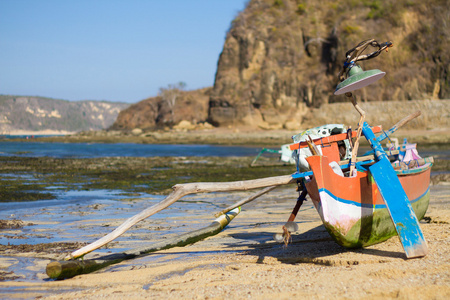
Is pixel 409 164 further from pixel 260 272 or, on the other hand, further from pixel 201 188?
pixel 201 188

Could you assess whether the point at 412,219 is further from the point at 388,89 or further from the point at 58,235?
the point at 388,89

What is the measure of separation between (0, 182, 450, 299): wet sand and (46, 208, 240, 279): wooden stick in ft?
0.34

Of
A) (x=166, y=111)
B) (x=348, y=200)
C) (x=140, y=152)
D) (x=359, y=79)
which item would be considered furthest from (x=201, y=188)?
(x=166, y=111)

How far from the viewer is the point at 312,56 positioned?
56.9m

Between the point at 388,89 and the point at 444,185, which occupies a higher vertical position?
the point at 388,89

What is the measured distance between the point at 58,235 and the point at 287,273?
462cm

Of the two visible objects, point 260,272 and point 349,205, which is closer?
point 260,272

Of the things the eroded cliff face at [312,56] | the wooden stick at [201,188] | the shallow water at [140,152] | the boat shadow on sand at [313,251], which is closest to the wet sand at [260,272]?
the boat shadow on sand at [313,251]

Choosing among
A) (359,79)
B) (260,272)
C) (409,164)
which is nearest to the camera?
(260,272)

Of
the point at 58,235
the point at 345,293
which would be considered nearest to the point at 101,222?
the point at 58,235

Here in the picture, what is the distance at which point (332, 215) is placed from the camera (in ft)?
17.5

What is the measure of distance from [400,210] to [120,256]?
3799 mm

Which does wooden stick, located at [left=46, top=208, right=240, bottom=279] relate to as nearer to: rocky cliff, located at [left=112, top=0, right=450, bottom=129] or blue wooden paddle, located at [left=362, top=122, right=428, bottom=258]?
blue wooden paddle, located at [left=362, top=122, right=428, bottom=258]

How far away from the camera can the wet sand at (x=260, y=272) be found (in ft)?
A: 14.9
